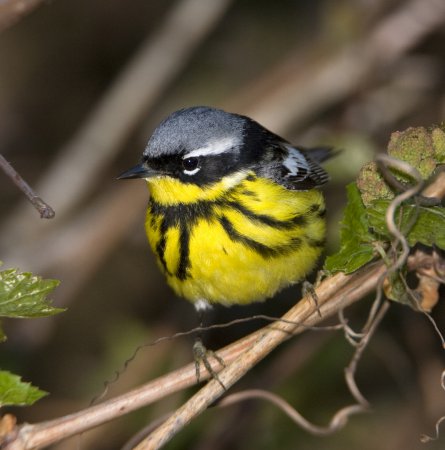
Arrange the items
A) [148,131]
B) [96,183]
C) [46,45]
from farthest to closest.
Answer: [46,45] → [148,131] → [96,183]

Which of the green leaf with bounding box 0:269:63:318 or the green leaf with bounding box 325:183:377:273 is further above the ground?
the green leaf with bounding box 0:269:63:318

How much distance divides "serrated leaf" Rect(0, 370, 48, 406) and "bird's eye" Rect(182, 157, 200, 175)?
1.73 m

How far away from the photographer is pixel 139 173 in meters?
3.91

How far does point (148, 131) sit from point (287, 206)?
3517 mm

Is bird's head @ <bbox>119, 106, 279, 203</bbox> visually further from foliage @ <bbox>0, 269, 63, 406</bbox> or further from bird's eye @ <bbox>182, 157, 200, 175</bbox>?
foliage @ <bbox>0, 269, 63, 406</bbox>

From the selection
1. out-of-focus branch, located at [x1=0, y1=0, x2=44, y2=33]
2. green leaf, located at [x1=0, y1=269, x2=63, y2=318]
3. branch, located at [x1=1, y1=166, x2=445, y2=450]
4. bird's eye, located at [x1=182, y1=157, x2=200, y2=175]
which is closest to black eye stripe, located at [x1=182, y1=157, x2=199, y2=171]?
bird's eye, located at [x1=182, y1=157, x2=200, y2=175]

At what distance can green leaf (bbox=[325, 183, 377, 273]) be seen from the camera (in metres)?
2.84

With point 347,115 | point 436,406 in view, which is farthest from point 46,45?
point 436,406

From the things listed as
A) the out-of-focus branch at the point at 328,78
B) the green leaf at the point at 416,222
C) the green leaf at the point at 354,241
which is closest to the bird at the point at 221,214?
the green leaf at the point at 354,241

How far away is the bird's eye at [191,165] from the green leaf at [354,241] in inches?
46.2

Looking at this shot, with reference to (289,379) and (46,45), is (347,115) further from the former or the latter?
(46,45)

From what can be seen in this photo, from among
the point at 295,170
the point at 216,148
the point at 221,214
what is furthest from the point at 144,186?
the point at 221,214

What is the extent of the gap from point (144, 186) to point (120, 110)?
2.49ft

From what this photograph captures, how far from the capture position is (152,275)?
693 cm
